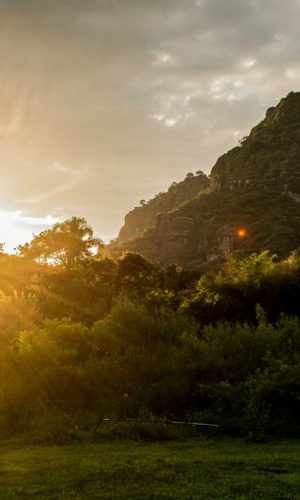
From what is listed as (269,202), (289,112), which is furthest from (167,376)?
(289,112)

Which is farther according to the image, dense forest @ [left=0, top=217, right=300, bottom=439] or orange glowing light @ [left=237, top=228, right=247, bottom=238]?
orange glowing light @ [left=237, top=228, right=247, bottom=238]

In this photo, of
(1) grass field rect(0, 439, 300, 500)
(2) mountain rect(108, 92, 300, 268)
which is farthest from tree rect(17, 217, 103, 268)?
(1) grass field rect(0, 439, 300, 500)

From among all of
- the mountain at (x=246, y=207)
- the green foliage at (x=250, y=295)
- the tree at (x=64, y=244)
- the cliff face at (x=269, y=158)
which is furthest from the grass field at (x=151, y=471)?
the cliff face at (x=269, y=158)

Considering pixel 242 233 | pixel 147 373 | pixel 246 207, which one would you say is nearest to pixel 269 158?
pixel 246 207

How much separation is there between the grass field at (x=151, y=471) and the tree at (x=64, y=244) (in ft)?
159

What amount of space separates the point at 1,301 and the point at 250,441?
65.5ft

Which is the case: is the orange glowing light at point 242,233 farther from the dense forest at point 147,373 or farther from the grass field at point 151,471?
the grass field at point 151,471

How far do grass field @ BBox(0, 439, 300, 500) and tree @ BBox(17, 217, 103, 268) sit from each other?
4838 centimetres

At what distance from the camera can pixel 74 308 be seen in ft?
136

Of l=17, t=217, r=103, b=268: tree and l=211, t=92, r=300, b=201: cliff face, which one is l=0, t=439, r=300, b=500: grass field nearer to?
l=17, t=217, r=103, b=268: tree

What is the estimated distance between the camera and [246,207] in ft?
367

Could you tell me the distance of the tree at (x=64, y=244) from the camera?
65562 millimetres

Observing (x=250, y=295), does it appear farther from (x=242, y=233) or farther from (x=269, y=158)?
(x=269, y=158)

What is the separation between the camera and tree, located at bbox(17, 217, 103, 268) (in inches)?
2581
